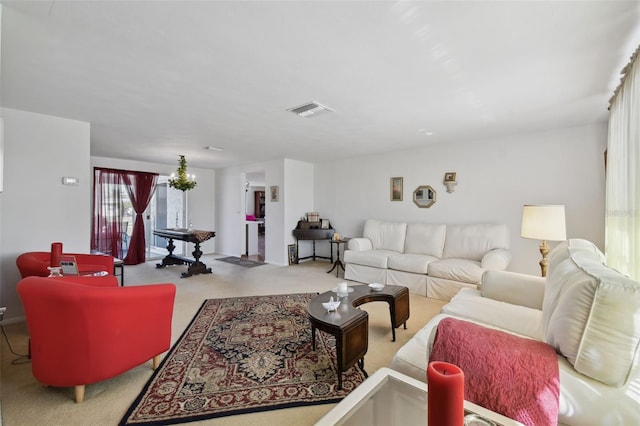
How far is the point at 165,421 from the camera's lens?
161 cm

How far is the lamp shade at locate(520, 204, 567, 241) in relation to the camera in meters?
2.78

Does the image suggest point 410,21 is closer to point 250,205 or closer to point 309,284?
point 309,284

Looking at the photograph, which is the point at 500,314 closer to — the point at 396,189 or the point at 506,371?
the point at 506,371

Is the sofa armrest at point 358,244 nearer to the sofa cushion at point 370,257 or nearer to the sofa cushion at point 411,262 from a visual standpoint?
the sofa cushion at point 370,257

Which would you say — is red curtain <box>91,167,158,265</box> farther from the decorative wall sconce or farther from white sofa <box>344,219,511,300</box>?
the decorative wall sconce

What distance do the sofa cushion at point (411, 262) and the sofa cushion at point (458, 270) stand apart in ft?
0.31

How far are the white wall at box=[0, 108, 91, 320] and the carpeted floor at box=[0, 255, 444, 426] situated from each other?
0.88m

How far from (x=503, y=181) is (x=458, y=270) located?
1656 mm

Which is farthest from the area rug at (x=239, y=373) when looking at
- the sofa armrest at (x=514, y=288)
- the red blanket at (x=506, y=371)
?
the sofa armrest at (x=514, y=288)

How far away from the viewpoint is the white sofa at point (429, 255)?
12.1 ft

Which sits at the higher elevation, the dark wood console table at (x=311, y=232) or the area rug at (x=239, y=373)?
the dark wood console table at (x=311, y=232)

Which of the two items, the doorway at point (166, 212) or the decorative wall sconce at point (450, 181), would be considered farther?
the doorway at point (166, 212)

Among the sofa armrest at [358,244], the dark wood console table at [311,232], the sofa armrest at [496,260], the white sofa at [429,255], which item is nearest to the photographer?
the sofa armrest at [496,260]

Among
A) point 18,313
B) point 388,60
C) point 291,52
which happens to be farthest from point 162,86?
point 18,313
